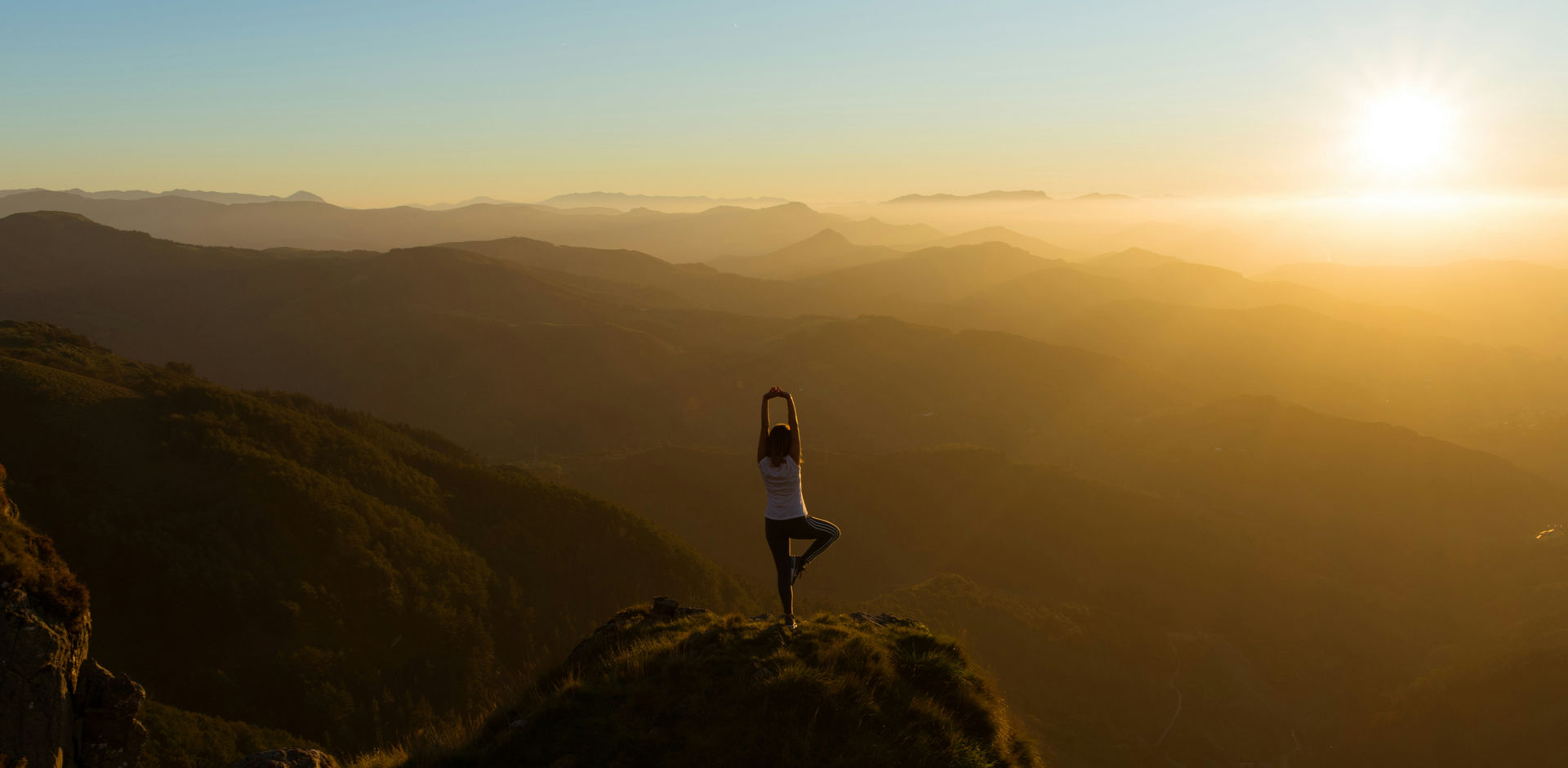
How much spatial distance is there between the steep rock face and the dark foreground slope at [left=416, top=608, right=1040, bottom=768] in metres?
3.72

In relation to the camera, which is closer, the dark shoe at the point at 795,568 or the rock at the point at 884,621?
the dark shoe at the point at 795,568

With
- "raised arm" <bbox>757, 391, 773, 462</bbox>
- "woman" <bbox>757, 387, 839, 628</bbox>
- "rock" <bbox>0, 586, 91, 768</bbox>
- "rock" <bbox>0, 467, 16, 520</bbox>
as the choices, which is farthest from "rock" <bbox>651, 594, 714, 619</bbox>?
"rock" <bbox>0, 467, 16, 520</bbox>

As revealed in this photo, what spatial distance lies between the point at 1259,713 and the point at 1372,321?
181847mm

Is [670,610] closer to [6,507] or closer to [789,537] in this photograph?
[789,537]

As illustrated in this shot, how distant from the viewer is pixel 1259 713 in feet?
135

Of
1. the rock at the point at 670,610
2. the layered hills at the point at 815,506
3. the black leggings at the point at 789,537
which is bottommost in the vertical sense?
the layered hills at the point at 815,506

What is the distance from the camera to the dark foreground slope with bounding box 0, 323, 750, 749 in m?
23.0

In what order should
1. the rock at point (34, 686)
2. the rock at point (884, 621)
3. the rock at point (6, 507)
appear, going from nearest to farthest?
the rock at point (34, 686), the rock at point (6, 507), the rock at point (884, 621)

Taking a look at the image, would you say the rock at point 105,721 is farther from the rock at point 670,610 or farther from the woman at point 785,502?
the woman at point 785,502

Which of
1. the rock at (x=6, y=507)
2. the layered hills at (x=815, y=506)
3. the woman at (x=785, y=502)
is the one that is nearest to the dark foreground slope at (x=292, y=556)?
the layered hills at (x=815, y=506)

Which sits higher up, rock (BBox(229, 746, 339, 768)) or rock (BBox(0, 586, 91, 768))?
rock (BBox(0, 586, 91, 768))

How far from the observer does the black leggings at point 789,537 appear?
9055mm

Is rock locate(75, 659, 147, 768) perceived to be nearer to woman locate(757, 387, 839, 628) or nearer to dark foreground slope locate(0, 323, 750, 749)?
woman locate(757, 387, 839, 628)

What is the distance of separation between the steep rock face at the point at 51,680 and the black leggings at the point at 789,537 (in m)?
7.37
